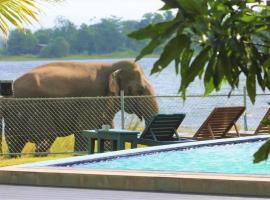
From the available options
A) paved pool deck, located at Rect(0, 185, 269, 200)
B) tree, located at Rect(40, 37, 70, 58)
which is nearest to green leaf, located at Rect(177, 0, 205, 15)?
paved pool deck, located at Rect(0, 185, 269, 200)

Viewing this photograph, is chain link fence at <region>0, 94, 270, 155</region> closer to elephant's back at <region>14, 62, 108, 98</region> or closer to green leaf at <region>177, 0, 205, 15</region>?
elephant's back at <region>14, 62, 108, 98</region>

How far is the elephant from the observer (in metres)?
20.6

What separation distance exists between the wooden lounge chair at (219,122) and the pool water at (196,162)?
79.9 inches

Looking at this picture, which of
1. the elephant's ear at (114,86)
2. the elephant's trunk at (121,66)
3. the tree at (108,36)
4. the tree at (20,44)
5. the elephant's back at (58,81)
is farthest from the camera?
the tree at (108,36)

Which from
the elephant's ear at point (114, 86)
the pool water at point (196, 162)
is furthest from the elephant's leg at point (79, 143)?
the pool water at point (196, 162)

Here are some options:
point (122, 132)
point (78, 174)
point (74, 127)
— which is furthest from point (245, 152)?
point (74, 127)

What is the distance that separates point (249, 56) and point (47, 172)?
6.81m

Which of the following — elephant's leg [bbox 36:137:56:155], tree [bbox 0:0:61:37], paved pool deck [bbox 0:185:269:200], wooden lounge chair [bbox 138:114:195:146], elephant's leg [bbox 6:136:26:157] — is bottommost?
elephant's leg [bbox 36:137:56:155]

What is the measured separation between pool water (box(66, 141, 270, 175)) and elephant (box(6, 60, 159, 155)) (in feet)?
25.5

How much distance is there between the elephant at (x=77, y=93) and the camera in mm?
20641

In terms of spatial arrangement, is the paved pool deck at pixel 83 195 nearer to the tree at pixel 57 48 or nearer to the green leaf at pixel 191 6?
the green leaf at pixel 191 6

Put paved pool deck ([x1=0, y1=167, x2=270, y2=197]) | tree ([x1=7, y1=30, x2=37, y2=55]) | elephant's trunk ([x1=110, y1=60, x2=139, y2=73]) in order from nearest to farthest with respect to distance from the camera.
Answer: paved pool deck ([x1=0, y1=167, x2=270, y2=197]), elephant's trunk ([x1=110, y1=60, x2=139, y2=73]), tree ([x1=7, y1=30, x2=37, y2=55])

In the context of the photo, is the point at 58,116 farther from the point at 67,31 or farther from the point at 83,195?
the point at 67,31

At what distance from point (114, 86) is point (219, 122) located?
7268 mm
